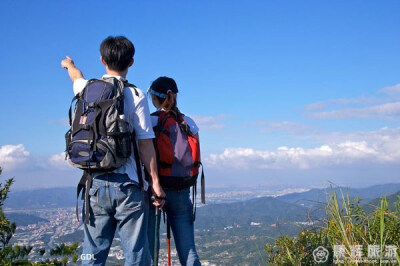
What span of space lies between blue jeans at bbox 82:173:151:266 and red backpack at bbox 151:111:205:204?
46 centimetres

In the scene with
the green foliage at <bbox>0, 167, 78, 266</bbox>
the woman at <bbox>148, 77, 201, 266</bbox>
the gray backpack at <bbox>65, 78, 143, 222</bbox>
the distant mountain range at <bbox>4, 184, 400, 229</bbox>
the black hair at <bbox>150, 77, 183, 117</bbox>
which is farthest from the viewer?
the distant mountain range at <bbox>4, 184, 400, 229</bbox>

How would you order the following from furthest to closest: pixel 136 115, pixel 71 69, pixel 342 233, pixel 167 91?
pixel 342 233 < pixel 167 91 < pixel 71 69 < pixel 136 115

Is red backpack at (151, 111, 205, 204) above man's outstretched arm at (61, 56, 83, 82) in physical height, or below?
below

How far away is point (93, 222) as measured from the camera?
2826mm

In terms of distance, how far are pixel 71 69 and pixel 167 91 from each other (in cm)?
81

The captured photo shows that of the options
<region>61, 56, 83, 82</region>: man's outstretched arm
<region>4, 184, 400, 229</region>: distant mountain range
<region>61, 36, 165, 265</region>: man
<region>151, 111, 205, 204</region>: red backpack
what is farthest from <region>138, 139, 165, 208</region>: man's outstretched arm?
<region>4, 184, 400, 229</region>: distant mountain range

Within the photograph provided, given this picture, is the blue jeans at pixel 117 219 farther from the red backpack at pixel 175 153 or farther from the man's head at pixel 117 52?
the man's head at pixel 117 52

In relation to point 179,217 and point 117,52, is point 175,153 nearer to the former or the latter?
point 179,217

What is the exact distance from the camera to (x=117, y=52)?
2.91 meters

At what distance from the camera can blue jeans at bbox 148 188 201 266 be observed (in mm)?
3379

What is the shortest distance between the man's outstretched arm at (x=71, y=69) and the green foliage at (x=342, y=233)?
2638 millimetres

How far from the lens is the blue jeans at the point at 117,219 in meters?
2.76

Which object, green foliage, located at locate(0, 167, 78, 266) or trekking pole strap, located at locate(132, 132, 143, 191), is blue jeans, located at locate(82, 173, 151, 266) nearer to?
trekking pole strap, located at locate(132, 132, 143, 191)

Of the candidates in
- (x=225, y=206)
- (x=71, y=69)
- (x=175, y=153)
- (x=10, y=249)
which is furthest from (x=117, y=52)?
(x=225, y=206)
